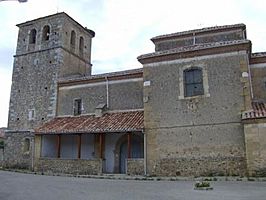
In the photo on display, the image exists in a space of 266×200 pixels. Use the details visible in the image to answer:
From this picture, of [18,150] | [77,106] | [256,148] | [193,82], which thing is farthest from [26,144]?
[256,148]

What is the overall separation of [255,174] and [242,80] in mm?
4393

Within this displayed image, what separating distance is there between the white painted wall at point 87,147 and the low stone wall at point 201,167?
498 centimetres

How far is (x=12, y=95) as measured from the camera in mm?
22266

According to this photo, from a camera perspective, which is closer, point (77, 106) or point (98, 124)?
point (98, 124)

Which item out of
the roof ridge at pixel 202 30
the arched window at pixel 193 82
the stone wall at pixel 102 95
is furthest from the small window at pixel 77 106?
the arched window at pixel 193 82

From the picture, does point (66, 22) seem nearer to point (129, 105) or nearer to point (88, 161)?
point (129, 105)

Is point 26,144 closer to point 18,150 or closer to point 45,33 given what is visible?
point 18,150

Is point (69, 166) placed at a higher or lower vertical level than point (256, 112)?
lower

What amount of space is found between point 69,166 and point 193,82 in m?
8.62

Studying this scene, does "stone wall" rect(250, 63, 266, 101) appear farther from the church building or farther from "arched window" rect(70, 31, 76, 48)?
"arched window" rect(70, 31, 76, 48)

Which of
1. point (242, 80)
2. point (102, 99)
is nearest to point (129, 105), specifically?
point (102, 99)

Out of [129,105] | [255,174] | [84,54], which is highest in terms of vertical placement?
[84,54]

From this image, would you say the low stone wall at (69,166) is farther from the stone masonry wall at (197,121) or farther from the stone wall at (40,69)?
the stone wall at (40,69)

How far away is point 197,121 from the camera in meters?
14.1
